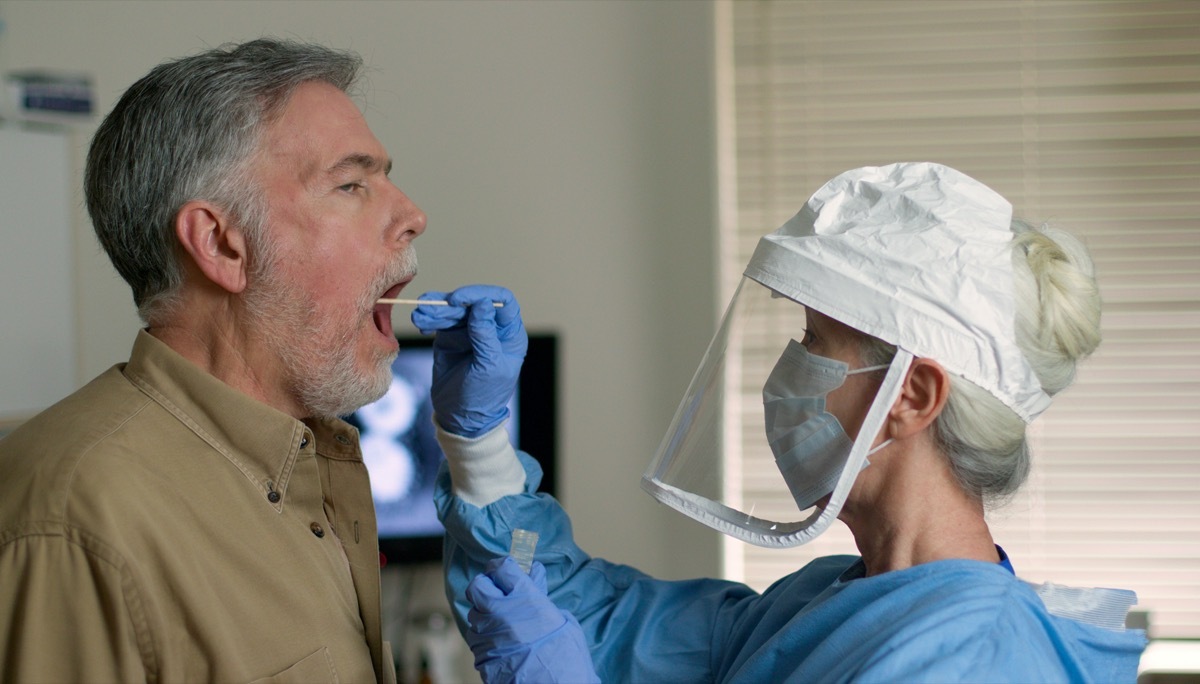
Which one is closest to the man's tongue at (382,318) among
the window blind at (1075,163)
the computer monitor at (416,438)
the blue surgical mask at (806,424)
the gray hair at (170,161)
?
the gray hair at (170,161)

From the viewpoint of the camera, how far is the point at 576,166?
286 cm

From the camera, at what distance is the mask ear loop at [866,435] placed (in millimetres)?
1194

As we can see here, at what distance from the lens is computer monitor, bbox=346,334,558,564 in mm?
2695

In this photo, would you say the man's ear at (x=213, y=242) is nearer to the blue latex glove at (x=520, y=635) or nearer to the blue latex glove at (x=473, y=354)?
the blue latex glove at (x=473, y=354)

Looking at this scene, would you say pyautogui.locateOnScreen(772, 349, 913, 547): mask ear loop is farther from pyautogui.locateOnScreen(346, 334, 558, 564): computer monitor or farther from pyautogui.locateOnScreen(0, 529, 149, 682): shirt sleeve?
pyautogui.locateOnScreen(346, 334, 558, 564): computer monitor

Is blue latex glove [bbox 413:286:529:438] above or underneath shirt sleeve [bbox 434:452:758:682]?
above

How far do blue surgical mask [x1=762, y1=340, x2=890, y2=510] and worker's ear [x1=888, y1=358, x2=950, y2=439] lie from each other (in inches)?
1.4

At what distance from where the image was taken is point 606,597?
160 cm

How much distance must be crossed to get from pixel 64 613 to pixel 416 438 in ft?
5.60

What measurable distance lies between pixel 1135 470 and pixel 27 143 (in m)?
2.78

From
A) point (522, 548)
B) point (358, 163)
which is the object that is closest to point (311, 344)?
point (358, 163)

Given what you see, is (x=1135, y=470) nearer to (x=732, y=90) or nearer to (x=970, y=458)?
(x=732, y=90)

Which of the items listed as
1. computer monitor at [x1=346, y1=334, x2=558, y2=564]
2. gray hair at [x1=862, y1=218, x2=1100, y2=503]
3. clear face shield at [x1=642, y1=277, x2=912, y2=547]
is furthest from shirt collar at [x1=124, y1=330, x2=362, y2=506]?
computer monitor at [x1=346, y1=334, x2=558, y2=564]

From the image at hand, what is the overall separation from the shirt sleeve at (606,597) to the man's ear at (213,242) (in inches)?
19.4
